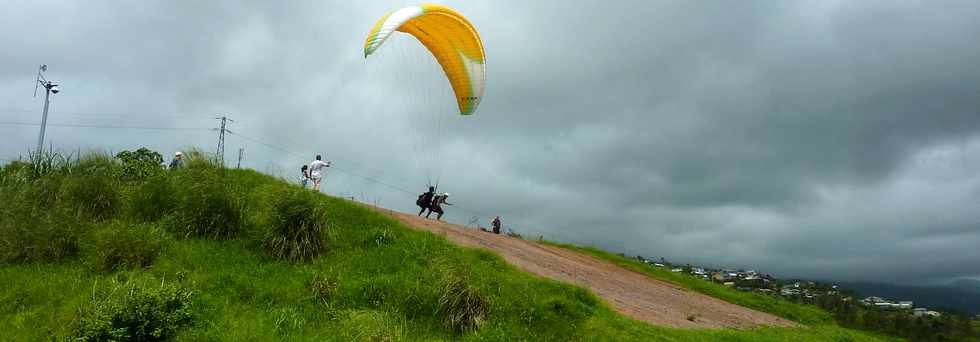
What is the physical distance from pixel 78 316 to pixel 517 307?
702 centimetres

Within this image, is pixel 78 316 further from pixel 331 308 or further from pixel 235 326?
pixel 331 308

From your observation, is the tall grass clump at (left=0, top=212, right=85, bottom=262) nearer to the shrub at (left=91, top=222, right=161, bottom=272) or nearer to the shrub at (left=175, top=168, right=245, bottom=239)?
the shrub at (left=91, top=222, right=161, bottom=272)

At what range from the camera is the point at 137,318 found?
8.49m

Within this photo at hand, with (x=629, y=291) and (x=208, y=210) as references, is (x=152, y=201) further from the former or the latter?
(x=629, y=291)

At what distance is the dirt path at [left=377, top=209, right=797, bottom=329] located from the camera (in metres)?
15.5

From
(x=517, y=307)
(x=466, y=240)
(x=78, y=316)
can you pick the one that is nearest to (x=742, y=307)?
(x=466, y=240)

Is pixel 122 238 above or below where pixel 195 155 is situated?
below

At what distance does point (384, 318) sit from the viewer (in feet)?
34.2

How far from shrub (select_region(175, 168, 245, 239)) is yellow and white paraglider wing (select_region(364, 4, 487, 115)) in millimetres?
6523

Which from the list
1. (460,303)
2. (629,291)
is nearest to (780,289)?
(629,291)

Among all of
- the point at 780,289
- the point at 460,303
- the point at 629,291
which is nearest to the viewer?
the point at 460,303

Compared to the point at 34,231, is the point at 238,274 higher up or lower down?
lower down

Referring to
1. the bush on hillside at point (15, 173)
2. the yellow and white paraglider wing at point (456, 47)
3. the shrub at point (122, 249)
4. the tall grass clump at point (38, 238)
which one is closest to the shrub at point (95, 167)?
the bush on hillside at point (15, 173)

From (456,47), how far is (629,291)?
8901mm
